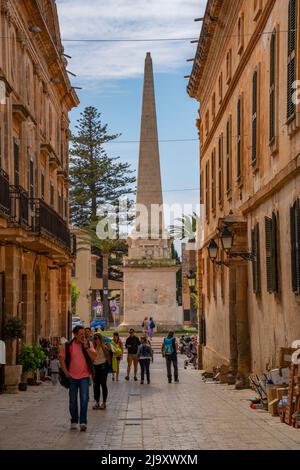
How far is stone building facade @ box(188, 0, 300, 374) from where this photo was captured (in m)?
17.0

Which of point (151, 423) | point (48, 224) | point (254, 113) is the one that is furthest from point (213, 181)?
point (151, 423)

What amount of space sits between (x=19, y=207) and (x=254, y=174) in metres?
5.22

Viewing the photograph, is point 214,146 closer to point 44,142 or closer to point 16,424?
point 44,142

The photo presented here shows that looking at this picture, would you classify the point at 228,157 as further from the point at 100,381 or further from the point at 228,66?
the point at 100,381

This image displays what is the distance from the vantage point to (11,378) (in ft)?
77.8

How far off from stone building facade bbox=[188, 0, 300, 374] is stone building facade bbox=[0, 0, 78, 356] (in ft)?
15.9

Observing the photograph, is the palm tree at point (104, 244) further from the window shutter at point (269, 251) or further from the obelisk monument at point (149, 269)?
the window shutter at point (269, 251)

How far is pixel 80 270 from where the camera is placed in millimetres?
82000

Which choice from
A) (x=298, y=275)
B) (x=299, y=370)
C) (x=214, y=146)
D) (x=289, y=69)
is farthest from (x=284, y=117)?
(x=214, y=146)

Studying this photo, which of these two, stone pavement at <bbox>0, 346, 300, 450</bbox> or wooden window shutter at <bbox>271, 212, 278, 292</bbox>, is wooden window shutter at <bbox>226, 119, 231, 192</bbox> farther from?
wooden window shutter at <bbox>271, 212, 278, 292</bbox>

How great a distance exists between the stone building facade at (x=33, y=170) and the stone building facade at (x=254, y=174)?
486cm

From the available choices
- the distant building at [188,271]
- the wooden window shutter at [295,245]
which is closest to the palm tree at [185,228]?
the distant building at [188,271]
